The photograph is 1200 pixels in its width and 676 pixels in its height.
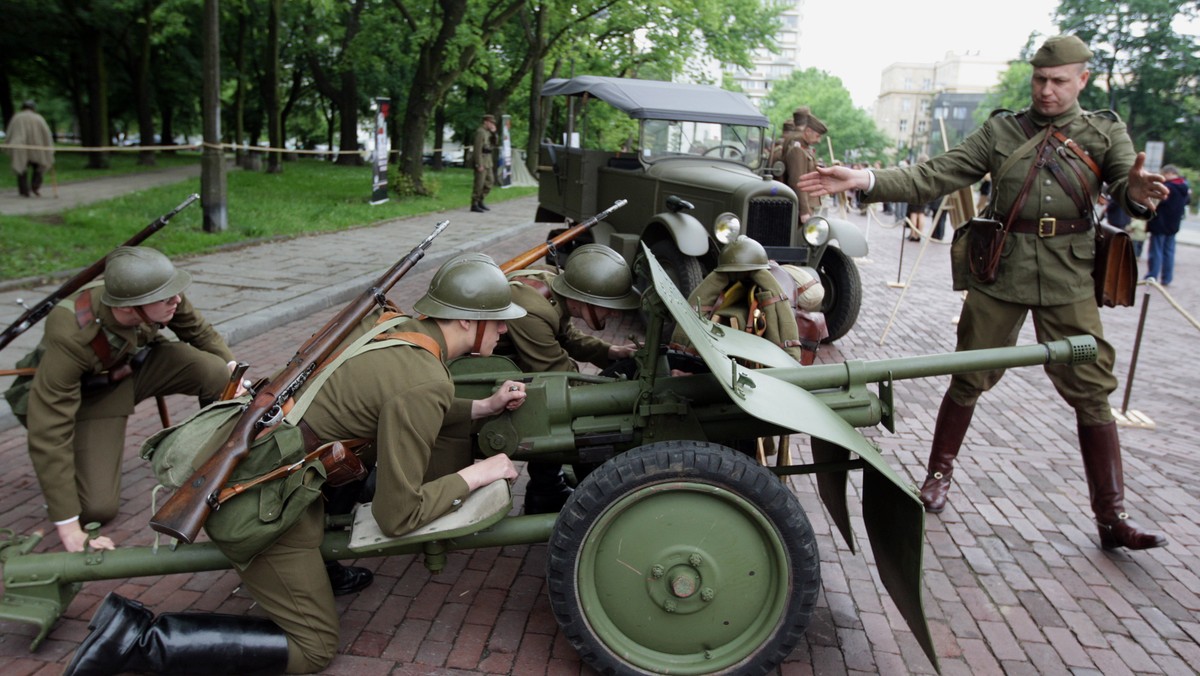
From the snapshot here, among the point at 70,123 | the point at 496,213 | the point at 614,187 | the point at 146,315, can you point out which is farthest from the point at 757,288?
the point at 70,123

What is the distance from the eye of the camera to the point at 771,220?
7.80m

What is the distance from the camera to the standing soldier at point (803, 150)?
33.6 feet

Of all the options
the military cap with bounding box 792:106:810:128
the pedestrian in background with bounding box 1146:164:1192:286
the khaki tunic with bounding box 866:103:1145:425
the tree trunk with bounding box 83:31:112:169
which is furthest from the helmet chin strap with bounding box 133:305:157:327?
the tree trunk with bounding box 83:31:112:169

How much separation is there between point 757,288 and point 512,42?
30712 mm

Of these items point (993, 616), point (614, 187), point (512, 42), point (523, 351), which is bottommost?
point (993, 616)

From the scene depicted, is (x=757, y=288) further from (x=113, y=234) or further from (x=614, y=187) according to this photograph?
(x=113, y=234)

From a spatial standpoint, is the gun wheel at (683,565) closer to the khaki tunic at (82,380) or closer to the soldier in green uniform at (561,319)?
the soldier in green uniform at (561,319)

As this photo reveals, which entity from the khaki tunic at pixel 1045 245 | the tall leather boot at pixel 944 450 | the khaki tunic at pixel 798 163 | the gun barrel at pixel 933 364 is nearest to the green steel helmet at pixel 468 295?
the gun barrel at pixel 933 364

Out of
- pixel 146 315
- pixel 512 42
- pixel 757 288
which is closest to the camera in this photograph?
pixel 146 315

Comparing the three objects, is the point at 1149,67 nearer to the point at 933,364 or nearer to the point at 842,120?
the point at 842,120

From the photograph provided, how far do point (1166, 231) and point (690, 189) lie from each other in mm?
10112

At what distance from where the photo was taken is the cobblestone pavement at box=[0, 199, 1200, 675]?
10.1ft

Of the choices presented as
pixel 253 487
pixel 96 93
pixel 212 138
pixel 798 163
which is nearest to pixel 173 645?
pixel 253 487

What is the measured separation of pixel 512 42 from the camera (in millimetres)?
33188
